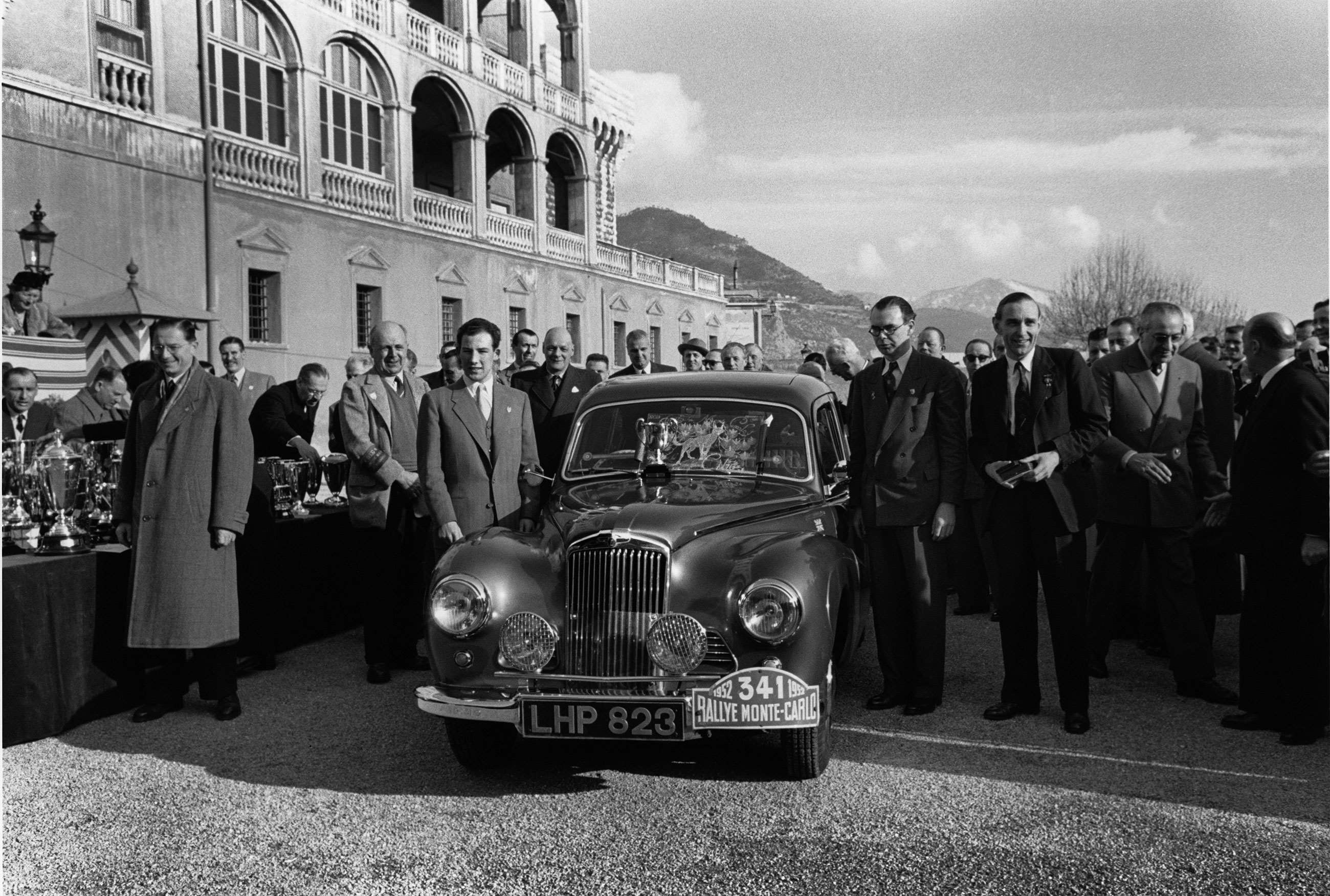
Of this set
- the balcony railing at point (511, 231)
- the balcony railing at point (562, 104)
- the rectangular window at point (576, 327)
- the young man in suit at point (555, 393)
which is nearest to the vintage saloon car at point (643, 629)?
the young man in suit at point (555, 393)

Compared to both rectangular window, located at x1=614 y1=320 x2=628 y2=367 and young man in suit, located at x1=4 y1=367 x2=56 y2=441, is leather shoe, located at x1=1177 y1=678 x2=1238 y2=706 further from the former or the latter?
rectangular window, located at x1=614 y1=320 x2=628 y2=367

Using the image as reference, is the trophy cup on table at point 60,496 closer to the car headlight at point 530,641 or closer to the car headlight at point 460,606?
the car headlight at point 460,606

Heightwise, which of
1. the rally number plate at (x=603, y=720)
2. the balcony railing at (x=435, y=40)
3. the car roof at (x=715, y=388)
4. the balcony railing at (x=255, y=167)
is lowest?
the rally number plate at (x=603, y=720)

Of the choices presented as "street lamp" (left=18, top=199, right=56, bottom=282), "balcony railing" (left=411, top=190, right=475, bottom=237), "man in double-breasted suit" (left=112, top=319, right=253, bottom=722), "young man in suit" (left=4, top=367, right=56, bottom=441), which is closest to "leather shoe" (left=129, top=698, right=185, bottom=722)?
"man in double-breasted suit" (left=112, top=319, right=253, bottom=722)

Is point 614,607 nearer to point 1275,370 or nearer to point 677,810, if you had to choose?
point 677,810

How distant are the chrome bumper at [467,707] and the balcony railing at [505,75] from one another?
26042mm

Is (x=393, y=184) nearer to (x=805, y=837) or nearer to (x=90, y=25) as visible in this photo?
(x=90, y=25)

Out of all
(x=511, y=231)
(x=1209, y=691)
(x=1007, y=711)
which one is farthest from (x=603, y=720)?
(x=511, y=231)

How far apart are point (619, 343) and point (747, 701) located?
33.4 m

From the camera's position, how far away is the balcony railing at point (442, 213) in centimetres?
2684

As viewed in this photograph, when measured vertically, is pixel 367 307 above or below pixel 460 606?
above

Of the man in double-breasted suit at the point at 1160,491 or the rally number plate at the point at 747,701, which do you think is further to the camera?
the man in double-breasted suit at the point at 1160,491

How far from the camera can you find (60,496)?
247 inches

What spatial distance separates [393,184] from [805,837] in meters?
23.4
